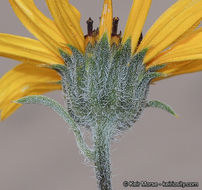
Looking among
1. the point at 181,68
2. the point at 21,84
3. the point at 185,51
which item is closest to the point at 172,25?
the point at 185,51

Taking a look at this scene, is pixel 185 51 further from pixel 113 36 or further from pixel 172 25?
pixel 113 36

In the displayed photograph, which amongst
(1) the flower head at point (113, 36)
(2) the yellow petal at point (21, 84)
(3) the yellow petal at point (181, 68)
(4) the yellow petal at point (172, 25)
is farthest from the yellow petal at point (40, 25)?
(3) the yellow petal at point (181, 68)

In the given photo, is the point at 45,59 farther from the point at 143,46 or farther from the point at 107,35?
the point at 143,46

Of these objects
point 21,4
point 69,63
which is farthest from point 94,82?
point 21,4

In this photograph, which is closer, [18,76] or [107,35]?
[107,35]

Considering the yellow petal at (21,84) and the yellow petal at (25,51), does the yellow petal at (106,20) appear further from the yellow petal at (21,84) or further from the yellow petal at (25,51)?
the yellow petal at (21,84)

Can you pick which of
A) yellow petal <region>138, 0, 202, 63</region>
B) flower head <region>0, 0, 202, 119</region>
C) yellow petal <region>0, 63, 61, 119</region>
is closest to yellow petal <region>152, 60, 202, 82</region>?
flower head <region>0, 0, 202, 119</region>
